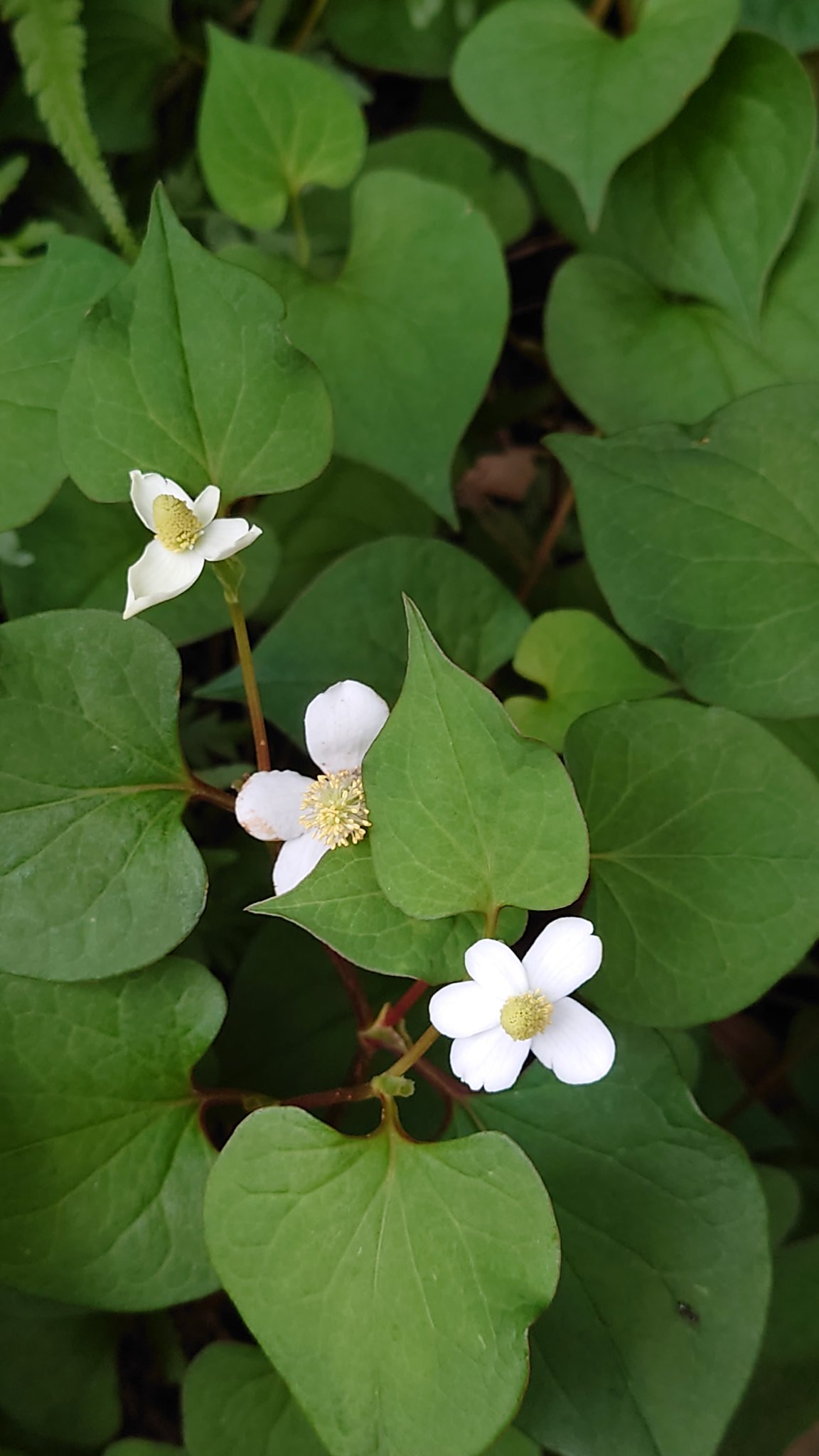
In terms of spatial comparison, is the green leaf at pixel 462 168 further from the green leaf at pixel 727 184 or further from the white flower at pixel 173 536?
the white flower at pixel 173 536

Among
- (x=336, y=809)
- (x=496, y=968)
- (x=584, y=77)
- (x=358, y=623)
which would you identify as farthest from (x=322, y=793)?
(x=584, y=77)

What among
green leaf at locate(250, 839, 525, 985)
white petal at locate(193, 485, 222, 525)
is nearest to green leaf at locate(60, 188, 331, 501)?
white petal at locate(193, 485, 222, 525)

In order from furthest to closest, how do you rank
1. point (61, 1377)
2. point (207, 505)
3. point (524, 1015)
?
1. point (61, 1377)
2. point (207, 505)
3. point (524, 1015)

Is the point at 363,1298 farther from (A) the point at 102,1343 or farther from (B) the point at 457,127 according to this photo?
(B) the point at 457,127

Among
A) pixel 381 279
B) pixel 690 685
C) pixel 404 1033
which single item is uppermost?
pixel 381 279

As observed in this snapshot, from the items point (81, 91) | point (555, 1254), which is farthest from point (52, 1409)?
point (81, 91)

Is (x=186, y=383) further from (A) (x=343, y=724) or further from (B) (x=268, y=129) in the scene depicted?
(B) (x=268, y=129)
